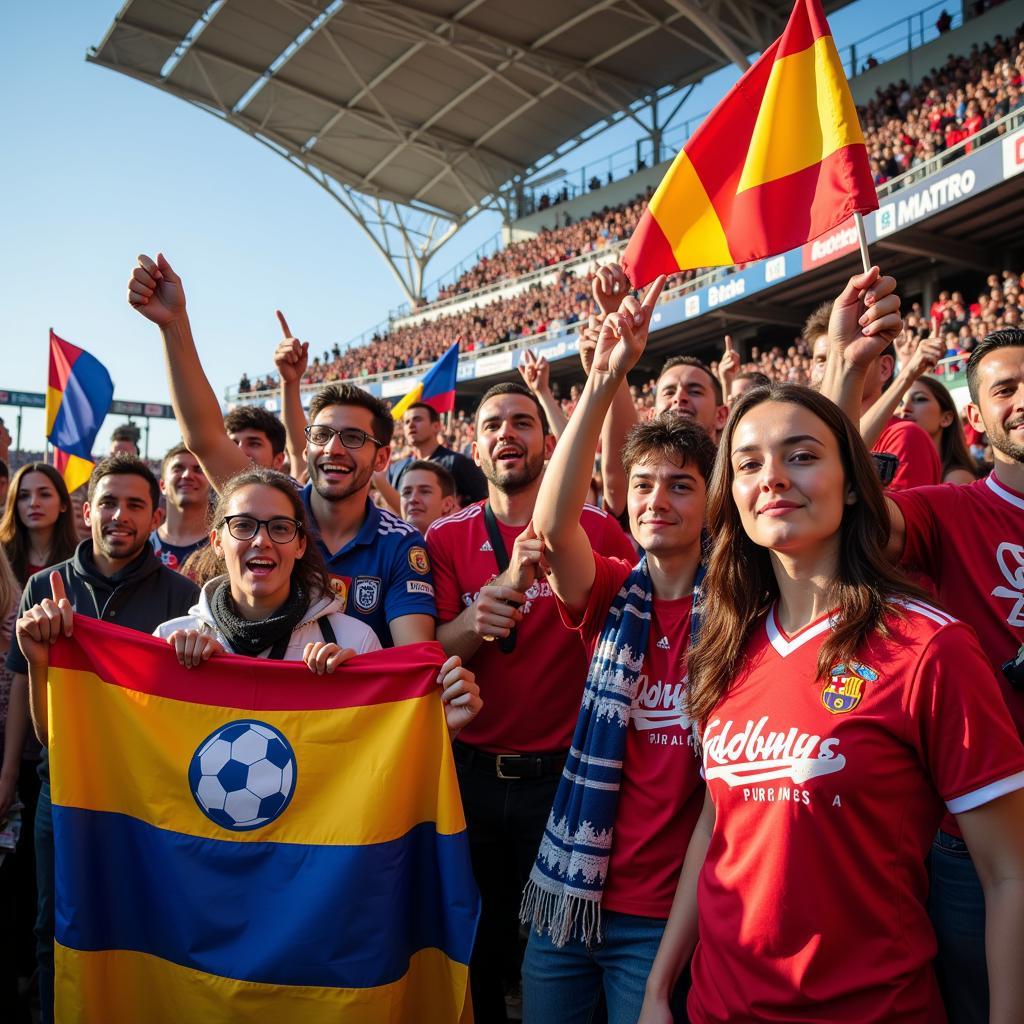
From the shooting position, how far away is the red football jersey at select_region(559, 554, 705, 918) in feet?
7.79

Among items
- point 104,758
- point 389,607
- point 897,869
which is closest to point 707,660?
point 897,869

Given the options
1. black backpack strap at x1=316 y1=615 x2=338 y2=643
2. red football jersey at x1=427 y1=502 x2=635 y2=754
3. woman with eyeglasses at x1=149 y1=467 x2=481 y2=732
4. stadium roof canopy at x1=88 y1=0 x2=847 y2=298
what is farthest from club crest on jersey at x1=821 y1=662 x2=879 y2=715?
stadium roof canopy at x1=88 y1=0 x2=847 y2=298

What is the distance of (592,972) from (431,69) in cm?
3244

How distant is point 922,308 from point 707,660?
20.5 metres

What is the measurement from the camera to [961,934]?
7.13ft

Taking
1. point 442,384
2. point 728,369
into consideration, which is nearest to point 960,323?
point 442,384

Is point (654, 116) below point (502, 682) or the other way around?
the other way around

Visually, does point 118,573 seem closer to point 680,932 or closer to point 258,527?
point 258,527

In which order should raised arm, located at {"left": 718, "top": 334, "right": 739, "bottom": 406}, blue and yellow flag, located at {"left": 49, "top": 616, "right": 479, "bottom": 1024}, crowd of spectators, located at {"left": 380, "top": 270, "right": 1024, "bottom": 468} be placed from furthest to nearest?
crowd of spectators, located at {"left": 380, "top": 270, "right": 1024, "bottom": 468}, raised arm, located at {"left": 718, "top": 334, "right": 739, "bottom": 406}, blue and yellow flag, located at {"left": 49, "top": 616, "right": 479, "bottom": 1024}

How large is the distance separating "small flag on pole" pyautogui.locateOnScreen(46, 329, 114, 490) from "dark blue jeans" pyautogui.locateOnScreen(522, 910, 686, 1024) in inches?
273

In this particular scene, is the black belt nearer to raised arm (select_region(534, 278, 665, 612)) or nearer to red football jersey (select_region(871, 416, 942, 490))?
raised arm (select_region(534, 278, 665, 612))

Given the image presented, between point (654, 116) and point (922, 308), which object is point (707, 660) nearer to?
point (922, 308)

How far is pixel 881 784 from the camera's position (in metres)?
1.76

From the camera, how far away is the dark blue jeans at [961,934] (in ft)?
7.00
